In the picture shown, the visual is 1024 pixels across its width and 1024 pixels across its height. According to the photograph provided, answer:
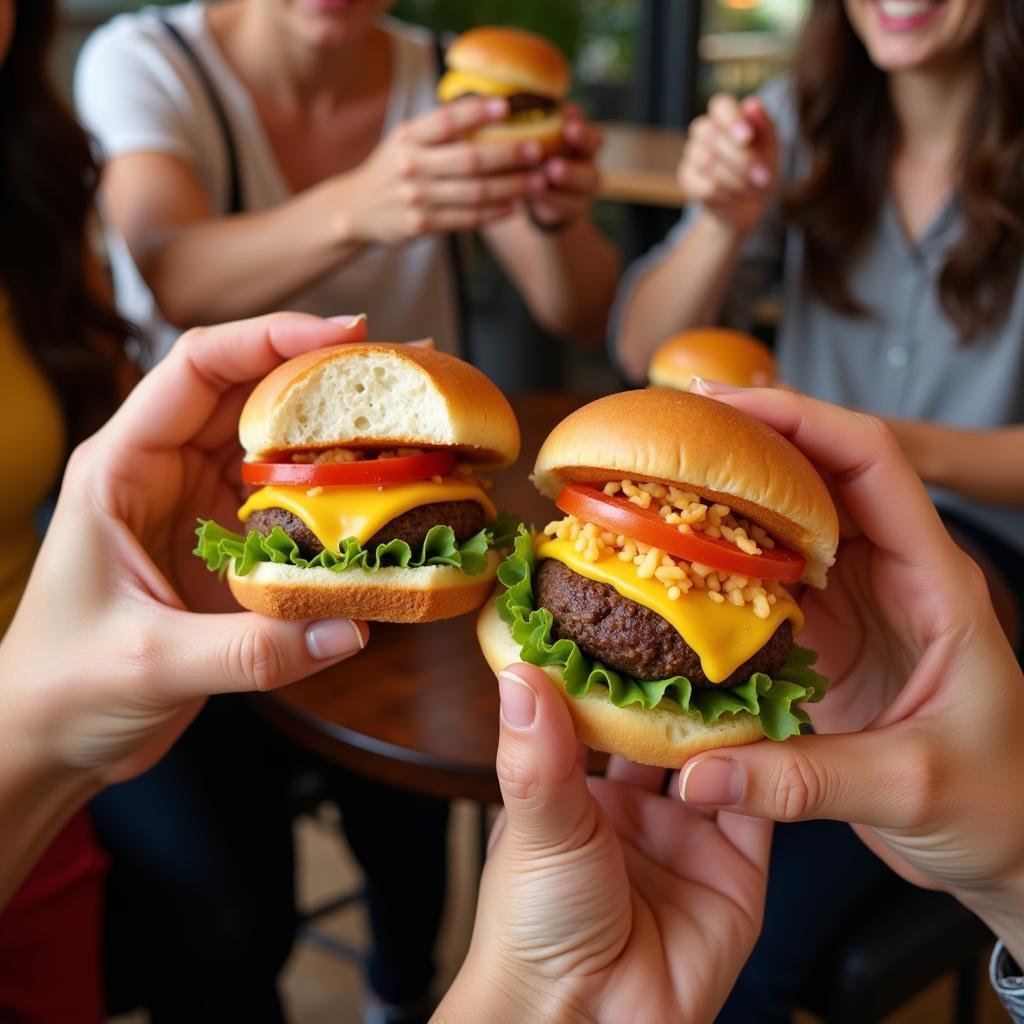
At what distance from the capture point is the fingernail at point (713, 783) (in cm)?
113

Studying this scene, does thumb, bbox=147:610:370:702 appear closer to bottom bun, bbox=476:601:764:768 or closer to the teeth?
bottom bun, bbox=476:601:764:768

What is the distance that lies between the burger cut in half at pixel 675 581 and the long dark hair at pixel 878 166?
172 cm

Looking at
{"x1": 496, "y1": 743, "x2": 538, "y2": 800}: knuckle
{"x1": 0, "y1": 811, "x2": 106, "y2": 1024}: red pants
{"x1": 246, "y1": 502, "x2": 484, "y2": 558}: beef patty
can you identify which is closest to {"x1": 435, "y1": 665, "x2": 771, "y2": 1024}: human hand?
{"x1": 496, "y1": 743, "x2": 538, "y2": 800}: knuckle

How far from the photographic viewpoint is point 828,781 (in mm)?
1129

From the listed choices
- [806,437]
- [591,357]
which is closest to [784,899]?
[806,437]

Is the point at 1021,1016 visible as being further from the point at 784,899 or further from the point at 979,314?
the point at 979,314

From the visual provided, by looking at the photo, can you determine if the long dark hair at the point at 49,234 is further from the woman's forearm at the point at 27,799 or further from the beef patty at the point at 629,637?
the beef patty at the point at 629,637

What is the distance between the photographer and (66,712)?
1.35 meters

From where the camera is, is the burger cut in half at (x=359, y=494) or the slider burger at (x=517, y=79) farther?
the slider burger at (x=517, y=79)

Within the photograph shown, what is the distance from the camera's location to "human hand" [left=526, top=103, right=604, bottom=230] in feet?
8.78

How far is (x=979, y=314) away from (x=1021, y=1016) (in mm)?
1898

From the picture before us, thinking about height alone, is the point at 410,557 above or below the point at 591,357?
above

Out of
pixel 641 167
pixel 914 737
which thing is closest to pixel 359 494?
pixel 914 737

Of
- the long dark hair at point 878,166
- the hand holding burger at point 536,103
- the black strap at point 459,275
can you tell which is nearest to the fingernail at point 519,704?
the hand holding burger at point 536,103
